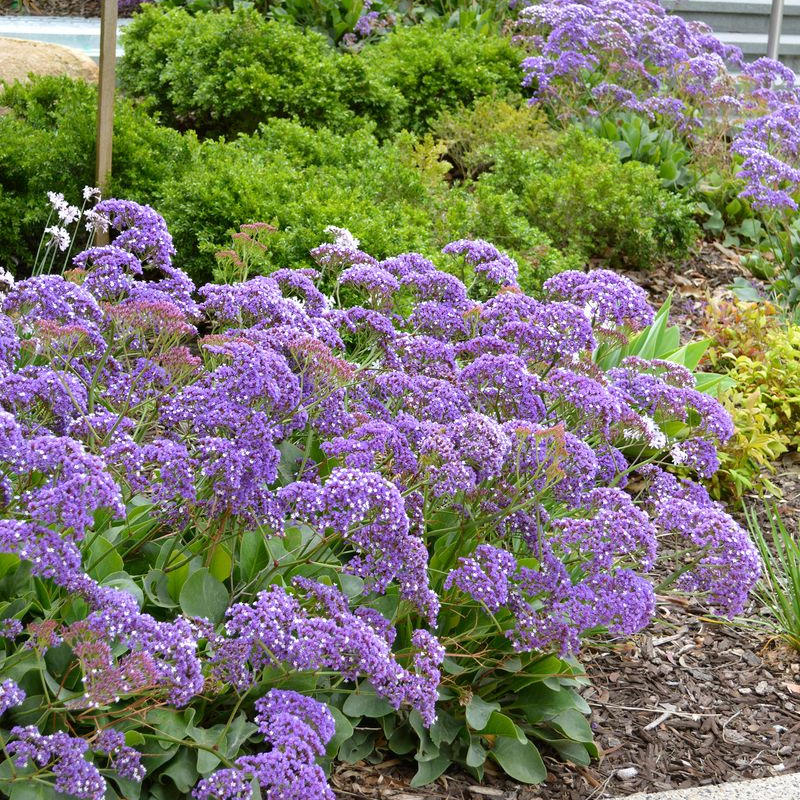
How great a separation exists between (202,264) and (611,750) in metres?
3.16

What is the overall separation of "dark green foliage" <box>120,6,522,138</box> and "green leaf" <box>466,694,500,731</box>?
5.43m

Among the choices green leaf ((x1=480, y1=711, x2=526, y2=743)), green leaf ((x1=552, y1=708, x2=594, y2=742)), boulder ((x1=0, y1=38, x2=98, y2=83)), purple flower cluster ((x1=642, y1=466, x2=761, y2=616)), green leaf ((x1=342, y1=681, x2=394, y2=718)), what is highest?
boulder ((x1=0, y1=38, x2=98, y2=83))

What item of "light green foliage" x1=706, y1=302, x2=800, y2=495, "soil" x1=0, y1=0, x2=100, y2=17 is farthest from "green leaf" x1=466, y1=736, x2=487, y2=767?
"soil" x1=0, y1=0, x2=100, y2=17

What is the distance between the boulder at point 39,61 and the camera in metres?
7.55

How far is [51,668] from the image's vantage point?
2395 mm

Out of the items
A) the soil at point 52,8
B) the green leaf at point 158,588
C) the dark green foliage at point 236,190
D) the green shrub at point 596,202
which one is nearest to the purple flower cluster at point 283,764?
the green leaf at point 158,588

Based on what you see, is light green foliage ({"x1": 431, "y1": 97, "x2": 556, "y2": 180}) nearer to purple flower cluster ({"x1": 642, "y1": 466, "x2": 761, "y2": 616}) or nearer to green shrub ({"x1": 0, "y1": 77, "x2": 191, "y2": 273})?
green shrub ({"x1": 0, "y1": 77, "x2": 191, "y2": 273})

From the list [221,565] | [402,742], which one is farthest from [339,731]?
[221,565]

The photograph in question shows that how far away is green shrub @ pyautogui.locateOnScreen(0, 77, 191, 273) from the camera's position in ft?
17.9

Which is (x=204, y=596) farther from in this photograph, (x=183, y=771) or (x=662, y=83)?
(x=662, y=83)

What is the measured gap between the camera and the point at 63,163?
5613 mm

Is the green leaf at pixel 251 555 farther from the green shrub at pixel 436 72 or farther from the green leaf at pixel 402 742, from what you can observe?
the green shrub at pixel 436 72

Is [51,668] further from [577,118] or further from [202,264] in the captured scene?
[577,118]

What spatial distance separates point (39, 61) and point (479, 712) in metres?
6.43
